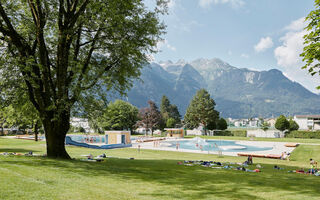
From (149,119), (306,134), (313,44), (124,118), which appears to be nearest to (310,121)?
(306,134)

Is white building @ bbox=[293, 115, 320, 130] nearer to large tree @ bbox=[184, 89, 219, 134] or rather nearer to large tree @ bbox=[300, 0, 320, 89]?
large tree @ bbox=[184, 89, 219, 134]

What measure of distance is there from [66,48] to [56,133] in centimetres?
470

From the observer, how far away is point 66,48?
1252 cm

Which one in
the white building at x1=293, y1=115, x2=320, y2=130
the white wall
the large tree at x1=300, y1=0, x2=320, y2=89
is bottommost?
the white wall

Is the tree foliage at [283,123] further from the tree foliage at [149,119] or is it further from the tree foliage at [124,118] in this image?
the tree foliage at [124,118]

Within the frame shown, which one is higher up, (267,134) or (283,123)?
(283,123)

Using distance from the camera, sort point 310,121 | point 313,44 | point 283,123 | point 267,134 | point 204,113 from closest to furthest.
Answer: point 313,44 < point 283,123 < point 267,134 < point 204,113 < point 310,121

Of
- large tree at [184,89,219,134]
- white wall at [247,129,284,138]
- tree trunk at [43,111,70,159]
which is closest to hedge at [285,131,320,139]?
white wall at [247,129,284,138]

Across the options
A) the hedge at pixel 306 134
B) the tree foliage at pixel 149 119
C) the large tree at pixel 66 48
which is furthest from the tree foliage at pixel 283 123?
the large tree at pixel 66 48

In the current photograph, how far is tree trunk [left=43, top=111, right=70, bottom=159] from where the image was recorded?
12203mm

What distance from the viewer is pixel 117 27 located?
12.1 meters

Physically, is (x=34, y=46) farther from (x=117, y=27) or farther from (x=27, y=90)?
(x=117, y=27)

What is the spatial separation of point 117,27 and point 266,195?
10.2 m

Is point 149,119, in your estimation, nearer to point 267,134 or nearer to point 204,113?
point 204,113
